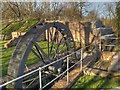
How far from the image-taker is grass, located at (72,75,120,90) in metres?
5.51

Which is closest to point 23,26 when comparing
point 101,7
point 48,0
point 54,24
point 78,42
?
point 48,0

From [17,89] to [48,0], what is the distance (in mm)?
22831

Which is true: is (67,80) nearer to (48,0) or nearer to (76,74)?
(76,74)

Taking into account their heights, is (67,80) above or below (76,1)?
below

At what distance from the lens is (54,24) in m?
7.70

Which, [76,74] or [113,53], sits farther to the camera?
[113,53]

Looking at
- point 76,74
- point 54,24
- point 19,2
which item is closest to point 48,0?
point 19,2

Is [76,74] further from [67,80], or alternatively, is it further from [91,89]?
[91,89]

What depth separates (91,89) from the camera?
539 centimetres

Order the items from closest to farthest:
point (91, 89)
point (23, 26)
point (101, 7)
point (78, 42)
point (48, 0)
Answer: point (91, 89), point (78, 42), point (101, 7), point (23, 26), point (48, 0)

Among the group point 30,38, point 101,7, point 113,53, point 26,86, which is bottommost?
point 26,86

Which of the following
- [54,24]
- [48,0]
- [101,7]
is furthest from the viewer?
[48,0]

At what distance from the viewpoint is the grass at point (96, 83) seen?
5508 mm

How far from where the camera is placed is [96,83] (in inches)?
225
